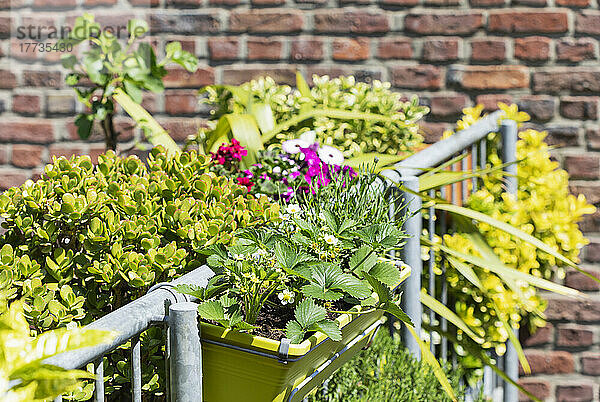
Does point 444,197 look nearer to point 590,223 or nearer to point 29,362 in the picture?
point 590,223

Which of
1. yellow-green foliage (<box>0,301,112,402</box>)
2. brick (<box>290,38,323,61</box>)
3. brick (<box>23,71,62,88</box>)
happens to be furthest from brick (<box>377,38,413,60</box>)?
yellow-green foliage (<box>0,301,112,402</box>)

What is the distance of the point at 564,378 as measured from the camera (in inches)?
104

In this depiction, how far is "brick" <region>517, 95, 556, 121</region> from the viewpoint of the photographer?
101 inches

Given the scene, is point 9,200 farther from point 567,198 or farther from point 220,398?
point 567,198

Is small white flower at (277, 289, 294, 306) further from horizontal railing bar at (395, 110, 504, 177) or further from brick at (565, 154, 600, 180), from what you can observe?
brick at (565, 154, 600, 180)

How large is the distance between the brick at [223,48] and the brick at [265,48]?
0.05 meters

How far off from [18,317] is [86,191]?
751mm

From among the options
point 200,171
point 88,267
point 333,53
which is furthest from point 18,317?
point 333,53

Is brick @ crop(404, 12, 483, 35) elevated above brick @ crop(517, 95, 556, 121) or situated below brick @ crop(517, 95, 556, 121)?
above

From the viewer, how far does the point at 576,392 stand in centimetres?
263

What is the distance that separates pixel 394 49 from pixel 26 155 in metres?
1.52

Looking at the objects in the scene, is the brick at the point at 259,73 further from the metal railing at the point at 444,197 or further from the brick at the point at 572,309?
the brick at the point at 572,309

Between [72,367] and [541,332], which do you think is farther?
[541,332]

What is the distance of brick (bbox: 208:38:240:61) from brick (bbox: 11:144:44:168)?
31.1 inches
